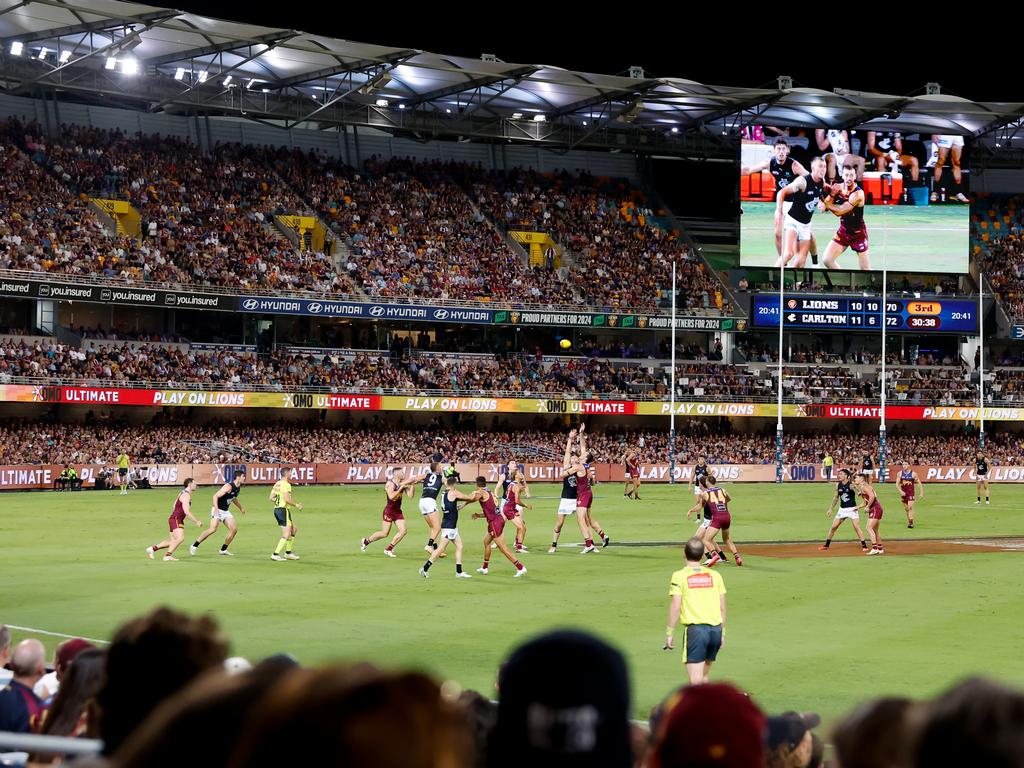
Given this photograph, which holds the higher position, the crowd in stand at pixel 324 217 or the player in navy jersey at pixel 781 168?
the player in navy jersey at pixel 781 168

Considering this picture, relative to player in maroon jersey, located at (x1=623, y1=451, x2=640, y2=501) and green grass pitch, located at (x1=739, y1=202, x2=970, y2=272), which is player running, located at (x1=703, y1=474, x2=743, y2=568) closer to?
player in maroon jersey, located at (x1=623, y1=451, x2=640, y2=501)

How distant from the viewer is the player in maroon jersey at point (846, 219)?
→ 261ft

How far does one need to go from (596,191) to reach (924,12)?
2415 centimetres

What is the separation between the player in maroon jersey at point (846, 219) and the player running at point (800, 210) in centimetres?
89

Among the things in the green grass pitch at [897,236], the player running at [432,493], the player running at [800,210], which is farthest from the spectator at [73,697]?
the green grass pitch at [897,236]

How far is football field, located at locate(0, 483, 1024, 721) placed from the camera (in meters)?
18.0

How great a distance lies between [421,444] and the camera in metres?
67.1

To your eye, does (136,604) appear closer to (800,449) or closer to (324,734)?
(324,734)

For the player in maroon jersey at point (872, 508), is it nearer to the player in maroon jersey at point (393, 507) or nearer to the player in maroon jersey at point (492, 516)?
the player in maroon jersey at point (492, 516)

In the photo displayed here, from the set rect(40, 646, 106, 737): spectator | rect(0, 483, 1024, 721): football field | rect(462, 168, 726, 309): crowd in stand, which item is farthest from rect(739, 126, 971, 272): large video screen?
rect(40, 646, 106, 737): spectator

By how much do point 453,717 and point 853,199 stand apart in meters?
81.0

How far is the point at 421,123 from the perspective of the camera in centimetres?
7712

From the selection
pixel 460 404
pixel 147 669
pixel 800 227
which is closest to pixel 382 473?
pixel 460 404

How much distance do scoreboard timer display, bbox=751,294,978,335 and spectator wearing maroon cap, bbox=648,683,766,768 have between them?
76.4 metres
